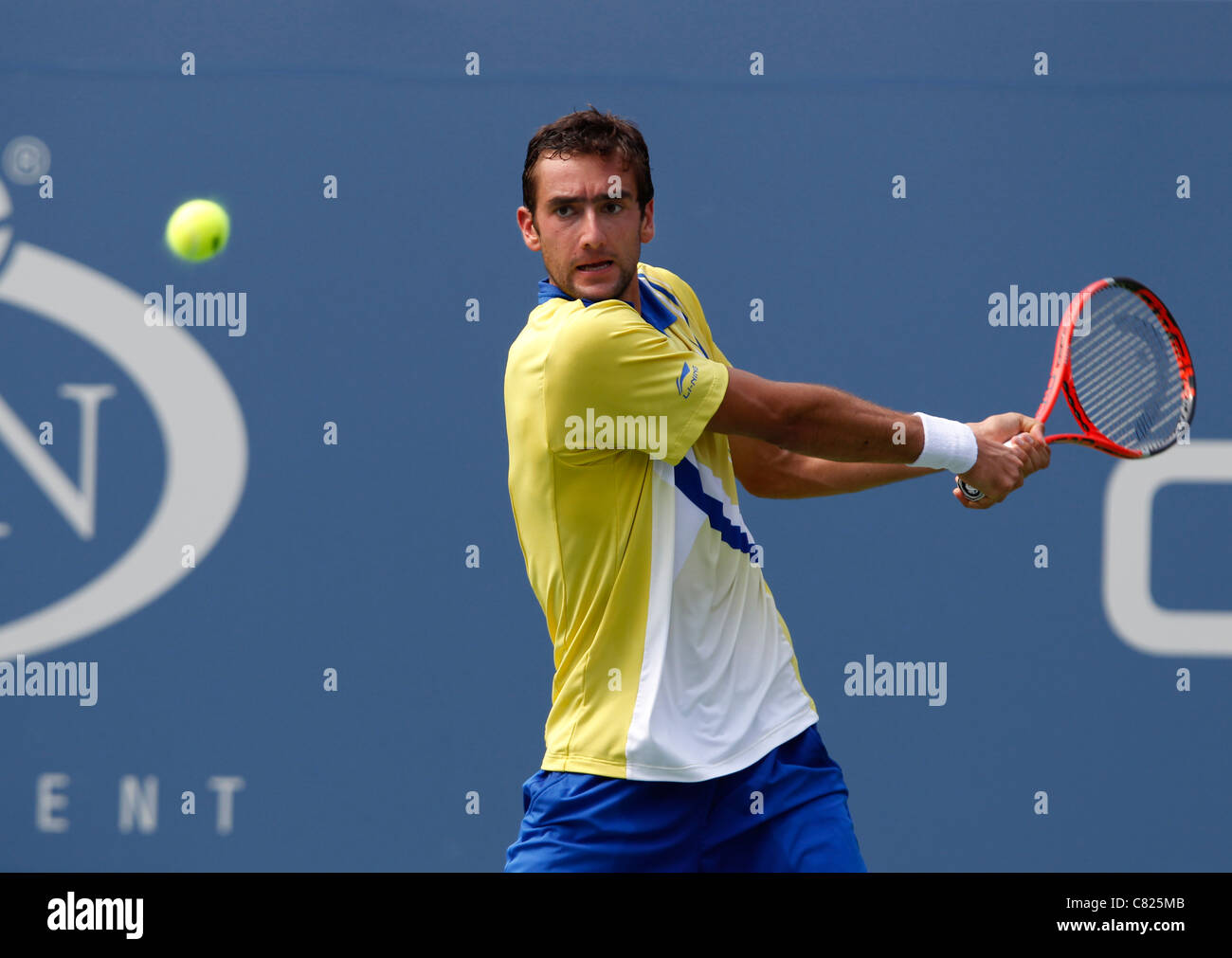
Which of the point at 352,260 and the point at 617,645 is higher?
the point at 352,260

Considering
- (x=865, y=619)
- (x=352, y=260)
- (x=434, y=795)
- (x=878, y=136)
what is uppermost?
(x=878, y=136)

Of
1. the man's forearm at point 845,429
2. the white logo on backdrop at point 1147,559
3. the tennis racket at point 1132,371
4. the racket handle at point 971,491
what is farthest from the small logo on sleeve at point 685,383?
the white logo on backdrop at point 1147,559

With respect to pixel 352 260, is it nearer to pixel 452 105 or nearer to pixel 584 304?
pixel 452 105

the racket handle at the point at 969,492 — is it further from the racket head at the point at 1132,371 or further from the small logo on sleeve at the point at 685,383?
the small logo on sleeve at the point at 685,383

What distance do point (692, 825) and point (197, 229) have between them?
7.28 ft

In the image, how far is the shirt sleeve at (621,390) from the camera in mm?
2180

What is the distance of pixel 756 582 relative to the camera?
2.41m

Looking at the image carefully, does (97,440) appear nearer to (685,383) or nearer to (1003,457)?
(685,383)

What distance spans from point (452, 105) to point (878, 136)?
3.74 feet

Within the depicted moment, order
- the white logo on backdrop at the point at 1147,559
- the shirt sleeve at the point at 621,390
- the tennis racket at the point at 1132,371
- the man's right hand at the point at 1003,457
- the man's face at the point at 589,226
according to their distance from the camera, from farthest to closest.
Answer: the white logo on backdrop at the point at 1147,559, the tennis racket at the point at 1132,371, the man's right hand at the point at 1003,457, the man's face at the point at 589,226, the shirt sleeve at the point at 621,390

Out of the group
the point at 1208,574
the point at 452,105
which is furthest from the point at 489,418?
the point at 1208,574

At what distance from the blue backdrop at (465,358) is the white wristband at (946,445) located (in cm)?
137

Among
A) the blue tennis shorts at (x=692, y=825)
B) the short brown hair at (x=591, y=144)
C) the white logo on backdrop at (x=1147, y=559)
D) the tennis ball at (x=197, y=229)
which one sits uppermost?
the tennis ball at (x=197, y=229)

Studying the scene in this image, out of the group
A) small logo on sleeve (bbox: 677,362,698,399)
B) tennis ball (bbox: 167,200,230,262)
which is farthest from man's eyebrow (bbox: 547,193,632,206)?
tennis ball (bbox: 167,200,230,262)
